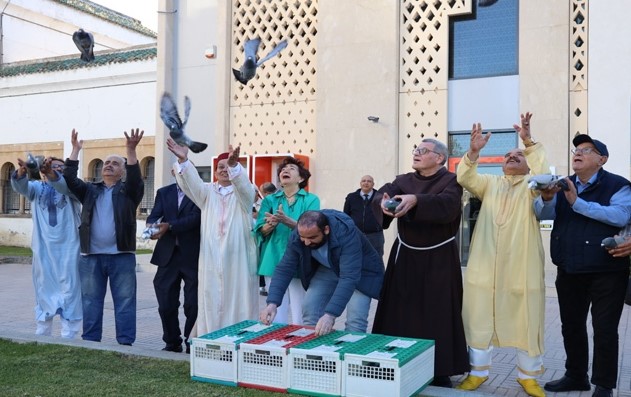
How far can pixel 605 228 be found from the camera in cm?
465

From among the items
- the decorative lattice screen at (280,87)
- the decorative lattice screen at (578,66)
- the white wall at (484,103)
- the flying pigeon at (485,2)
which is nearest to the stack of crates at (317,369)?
the decorative lattice screen at (578,66)

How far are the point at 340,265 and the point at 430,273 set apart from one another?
2.14ft

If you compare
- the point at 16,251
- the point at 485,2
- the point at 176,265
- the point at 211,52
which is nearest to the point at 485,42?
the point at 485,2

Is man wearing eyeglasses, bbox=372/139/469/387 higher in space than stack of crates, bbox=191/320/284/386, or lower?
higher

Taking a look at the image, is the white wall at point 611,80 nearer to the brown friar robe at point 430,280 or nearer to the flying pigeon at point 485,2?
the flying pigeon at point 485,2

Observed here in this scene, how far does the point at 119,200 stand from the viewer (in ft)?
20.7

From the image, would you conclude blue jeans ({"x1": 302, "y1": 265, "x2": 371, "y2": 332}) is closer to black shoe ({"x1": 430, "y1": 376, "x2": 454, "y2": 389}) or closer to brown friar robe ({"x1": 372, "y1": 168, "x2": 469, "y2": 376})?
brown friar robe ({"x1": 372, "y1": 168, "x2": 469, "y2": 376})

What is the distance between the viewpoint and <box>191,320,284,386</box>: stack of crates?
177 inches

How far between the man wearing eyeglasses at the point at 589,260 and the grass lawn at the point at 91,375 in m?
2.27

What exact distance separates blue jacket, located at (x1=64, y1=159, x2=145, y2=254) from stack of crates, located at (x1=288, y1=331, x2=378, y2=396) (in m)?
2.59

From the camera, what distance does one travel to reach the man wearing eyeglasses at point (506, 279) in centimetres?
477

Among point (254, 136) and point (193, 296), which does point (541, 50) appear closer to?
point (254, 136)

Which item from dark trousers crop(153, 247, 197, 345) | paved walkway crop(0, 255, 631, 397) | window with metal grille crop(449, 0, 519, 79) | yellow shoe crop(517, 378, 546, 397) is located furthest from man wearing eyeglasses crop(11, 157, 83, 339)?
window with metal grille crop(449, 0, 519, 79)

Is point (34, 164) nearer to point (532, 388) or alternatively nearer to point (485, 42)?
point (532, 388)
